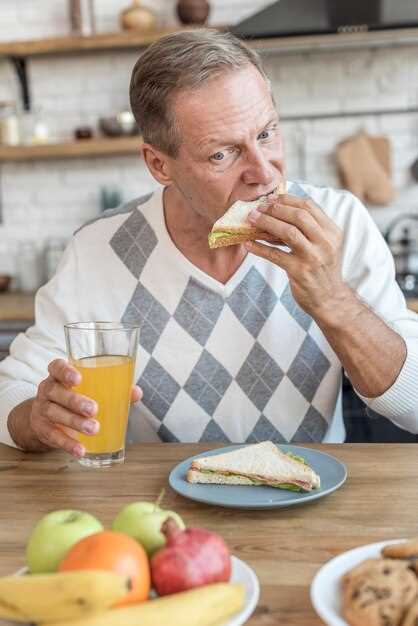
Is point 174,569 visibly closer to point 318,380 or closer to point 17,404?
point 17,404

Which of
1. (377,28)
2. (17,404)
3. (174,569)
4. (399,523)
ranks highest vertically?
(377,28)

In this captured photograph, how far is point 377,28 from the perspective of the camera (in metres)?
3.16

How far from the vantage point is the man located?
63.1 inches

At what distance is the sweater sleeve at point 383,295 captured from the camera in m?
1.43

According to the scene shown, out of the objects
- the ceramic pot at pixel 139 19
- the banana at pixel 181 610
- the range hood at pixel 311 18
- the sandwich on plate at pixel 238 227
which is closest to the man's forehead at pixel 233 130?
the sandwich on plate at pixel 238 227

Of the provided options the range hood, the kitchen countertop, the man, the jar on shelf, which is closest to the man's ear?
the man

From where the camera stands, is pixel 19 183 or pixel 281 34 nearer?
pixel 281 34

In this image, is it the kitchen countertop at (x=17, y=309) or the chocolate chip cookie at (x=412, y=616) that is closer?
the chocolate chip cookie at (x=412, y=616)

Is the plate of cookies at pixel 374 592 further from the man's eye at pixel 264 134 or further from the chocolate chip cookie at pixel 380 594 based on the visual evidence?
the man's eye at pixel 264 134

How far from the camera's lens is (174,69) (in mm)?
1625

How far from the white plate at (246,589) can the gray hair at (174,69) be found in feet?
3.39

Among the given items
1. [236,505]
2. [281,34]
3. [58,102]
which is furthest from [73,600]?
[58,102]

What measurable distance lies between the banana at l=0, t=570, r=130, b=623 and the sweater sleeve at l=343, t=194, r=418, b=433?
84 cm

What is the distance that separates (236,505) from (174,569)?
366mm
